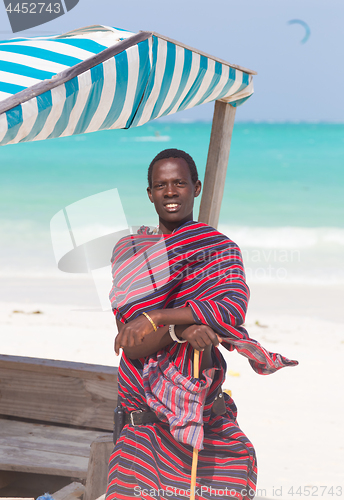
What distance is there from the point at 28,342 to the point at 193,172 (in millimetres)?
5590

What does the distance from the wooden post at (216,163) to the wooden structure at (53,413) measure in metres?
1.05

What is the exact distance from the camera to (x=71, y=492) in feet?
8.67

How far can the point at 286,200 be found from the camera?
2269cm

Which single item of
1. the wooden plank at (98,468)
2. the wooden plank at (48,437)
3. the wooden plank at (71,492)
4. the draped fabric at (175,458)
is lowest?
Result: the wooden plank at (48,437)

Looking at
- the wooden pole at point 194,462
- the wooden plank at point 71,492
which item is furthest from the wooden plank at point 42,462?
the wooden pole at point 194,462

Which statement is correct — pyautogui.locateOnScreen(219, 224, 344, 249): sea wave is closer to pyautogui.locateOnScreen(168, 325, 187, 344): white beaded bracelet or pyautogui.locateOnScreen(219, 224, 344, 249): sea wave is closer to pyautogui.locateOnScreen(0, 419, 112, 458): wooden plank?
pyautogui.locateOnScreen(0, 419, 112, 458): wooden plank

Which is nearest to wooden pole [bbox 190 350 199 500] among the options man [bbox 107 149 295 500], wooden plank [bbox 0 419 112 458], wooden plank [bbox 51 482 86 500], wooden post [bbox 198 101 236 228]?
man [bbox 107 149 295 500]

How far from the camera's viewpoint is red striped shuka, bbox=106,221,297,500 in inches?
71.8

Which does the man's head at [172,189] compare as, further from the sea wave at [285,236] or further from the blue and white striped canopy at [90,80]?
the sea wave at [285,236]

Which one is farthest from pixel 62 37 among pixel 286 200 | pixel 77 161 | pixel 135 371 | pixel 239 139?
pixel 239 139

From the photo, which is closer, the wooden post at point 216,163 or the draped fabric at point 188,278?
the draped fabric at point 188,278

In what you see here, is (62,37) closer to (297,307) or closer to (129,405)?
(129,405)

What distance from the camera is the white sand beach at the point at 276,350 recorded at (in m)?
3.92

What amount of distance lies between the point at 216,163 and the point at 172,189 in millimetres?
1344
